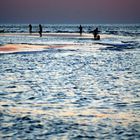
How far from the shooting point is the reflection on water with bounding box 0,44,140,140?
8.38 meters

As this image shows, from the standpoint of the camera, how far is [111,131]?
330 inches

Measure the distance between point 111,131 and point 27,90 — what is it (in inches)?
236

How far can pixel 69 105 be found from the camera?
440 inches

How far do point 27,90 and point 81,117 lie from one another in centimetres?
455

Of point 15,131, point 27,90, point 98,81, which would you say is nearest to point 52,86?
point 27,90

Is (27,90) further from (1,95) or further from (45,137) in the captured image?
(45,137)

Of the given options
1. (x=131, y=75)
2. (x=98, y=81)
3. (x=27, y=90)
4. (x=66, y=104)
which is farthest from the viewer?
(x=131, y=75)

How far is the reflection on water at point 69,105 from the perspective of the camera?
330 inches

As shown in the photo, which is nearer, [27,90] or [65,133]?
[65,133]

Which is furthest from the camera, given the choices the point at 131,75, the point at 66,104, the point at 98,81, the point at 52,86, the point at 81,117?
the point at 131,75

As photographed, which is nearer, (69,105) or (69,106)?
(69,106)

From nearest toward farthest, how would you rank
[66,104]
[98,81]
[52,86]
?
[66,104], [52,86], [98,81]

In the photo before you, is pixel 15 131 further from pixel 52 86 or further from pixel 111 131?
pixel 52 86

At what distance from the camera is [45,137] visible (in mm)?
7918
